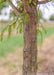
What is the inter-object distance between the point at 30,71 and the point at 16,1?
0.37 meters

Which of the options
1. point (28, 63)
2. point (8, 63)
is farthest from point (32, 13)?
point (8, 63)

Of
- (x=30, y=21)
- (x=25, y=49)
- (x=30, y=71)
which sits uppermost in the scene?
(x=30, y=21)

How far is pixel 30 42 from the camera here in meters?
0.79

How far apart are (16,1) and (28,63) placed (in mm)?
328

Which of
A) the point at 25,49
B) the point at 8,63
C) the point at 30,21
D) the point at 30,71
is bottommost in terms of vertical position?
the point at 8,63

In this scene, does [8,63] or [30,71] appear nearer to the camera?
[30,71]

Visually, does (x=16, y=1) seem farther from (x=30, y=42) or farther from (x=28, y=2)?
(x=30, y=42)

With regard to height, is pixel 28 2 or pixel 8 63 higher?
pixel 28 2

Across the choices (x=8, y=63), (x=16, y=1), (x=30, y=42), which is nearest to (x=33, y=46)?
(x=30, y=42)

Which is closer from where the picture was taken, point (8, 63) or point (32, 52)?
point (32, 52)

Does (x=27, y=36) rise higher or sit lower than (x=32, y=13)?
lower

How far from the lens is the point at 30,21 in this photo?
0.79 m

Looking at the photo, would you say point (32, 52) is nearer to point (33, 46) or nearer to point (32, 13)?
point (33, 46)

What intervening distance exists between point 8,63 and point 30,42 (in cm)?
219
